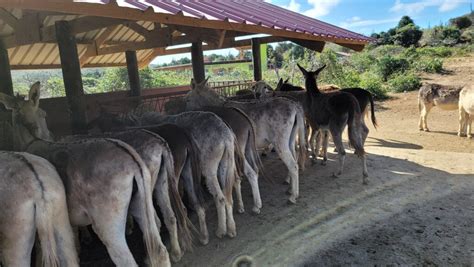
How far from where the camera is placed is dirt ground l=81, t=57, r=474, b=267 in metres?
3.84

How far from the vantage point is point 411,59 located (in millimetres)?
22578

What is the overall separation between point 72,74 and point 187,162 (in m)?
2.11

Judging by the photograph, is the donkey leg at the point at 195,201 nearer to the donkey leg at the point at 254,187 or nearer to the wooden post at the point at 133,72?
the donkey leg at the point at 254,187

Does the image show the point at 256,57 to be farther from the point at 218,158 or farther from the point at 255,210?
the point at 218,158

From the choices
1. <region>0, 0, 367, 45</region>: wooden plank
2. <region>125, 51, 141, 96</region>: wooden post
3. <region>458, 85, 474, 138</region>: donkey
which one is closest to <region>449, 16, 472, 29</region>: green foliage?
<region>458, 85, 474, 138</region>: donkey

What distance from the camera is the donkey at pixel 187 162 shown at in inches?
159

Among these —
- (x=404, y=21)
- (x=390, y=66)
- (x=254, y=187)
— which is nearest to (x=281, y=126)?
(x=254, y=187)

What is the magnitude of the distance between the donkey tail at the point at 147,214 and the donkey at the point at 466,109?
8.93m

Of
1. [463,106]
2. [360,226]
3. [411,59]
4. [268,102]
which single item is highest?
[411,59]

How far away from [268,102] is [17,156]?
372 cm

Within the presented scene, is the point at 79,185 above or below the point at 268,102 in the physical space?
below

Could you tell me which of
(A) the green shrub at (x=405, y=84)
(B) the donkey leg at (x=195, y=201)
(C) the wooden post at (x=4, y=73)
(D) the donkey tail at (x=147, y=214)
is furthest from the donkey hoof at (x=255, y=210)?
(A) the green shrub at (x=405, y=84)

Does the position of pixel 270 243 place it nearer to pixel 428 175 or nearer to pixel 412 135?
pixel 428 175

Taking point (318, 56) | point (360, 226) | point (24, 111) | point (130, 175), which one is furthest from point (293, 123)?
point (318, 56)
